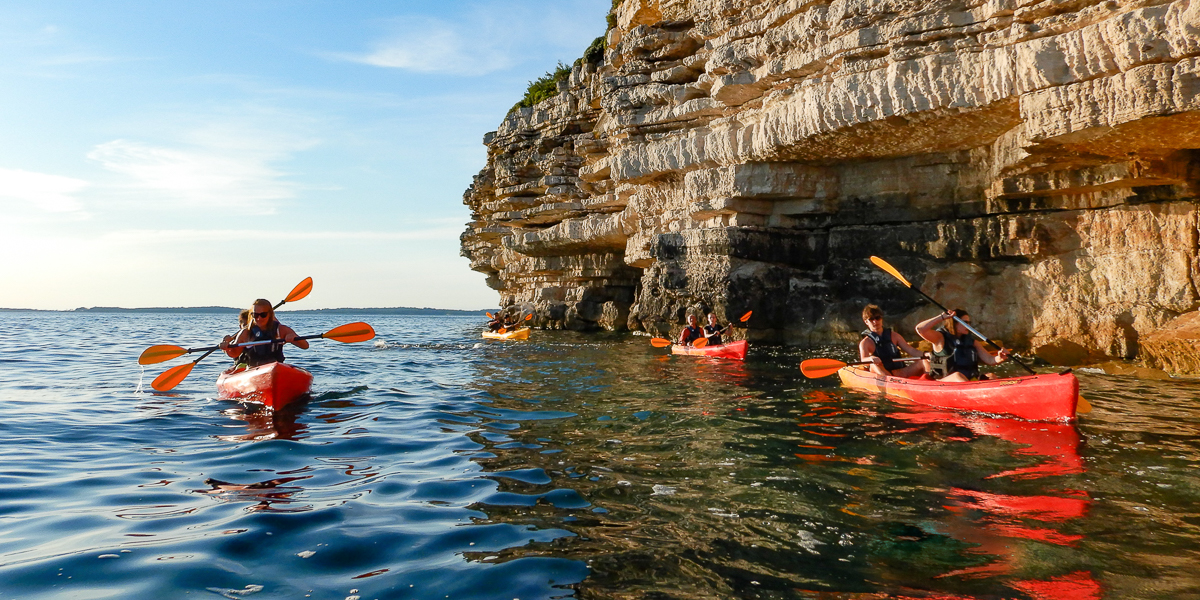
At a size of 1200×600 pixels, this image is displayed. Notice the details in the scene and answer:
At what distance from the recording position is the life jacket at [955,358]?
7.91 metres

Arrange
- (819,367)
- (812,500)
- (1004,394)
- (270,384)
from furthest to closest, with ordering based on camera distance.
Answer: (819,367)
(270,384)
(1004,394)
(812,500)

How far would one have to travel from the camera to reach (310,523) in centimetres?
378

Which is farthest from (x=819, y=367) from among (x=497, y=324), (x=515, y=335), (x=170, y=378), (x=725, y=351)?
(x=497, y=324)

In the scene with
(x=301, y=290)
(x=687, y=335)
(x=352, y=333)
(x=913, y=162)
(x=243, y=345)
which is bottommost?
(x=687, y=335)

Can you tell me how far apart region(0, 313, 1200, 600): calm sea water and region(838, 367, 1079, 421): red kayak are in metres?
0.20

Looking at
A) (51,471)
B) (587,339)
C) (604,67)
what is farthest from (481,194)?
(51,471)

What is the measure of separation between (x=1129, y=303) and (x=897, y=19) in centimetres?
577

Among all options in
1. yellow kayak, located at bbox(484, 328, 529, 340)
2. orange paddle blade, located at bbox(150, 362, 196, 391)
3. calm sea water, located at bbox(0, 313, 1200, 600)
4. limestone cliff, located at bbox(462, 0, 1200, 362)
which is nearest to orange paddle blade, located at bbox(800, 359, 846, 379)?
calm sea water, located at bbox(0, 313, 1200, 600)

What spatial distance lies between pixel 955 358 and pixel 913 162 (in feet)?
22.8

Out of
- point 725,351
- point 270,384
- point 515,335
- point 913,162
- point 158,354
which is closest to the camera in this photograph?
point 270,384

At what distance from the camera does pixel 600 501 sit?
4219mm

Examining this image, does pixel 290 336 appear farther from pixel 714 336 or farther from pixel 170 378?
pixel 714 336

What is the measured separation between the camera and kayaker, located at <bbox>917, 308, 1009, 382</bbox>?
25.8 feet

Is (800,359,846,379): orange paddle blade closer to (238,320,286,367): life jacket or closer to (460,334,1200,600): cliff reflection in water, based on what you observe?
(460,334,1200,600): cliff reflection in water
